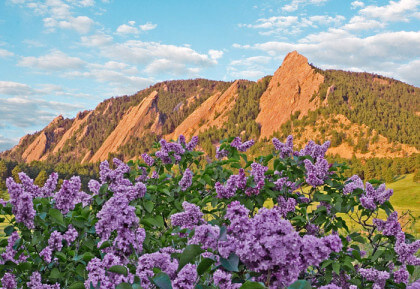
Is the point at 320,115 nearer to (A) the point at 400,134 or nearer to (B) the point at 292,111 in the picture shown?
(B) the point at 292,111

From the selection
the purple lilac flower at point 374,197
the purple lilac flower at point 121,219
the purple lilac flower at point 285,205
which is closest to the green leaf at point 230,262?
the purple lilac flower at point 121,219

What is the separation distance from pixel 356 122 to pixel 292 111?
30240 millimetres

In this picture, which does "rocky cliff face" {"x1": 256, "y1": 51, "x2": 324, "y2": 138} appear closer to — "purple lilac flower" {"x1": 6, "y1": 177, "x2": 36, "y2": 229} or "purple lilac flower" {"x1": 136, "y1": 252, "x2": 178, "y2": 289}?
"purple lilac flower" {"x1": 6, "y1": 177, "x2": 36, "y2": 229}

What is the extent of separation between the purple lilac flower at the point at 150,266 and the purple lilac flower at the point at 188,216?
2.74 ft

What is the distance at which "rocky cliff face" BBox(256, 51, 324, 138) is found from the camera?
158 meters

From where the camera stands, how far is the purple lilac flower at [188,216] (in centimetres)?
318

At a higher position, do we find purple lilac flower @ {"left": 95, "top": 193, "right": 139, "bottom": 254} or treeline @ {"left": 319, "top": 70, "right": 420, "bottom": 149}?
treeline @ {"left": 319, "top": 70, "right": 420, "bottom": 149}

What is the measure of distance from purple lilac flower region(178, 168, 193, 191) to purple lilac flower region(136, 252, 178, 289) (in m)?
2.67

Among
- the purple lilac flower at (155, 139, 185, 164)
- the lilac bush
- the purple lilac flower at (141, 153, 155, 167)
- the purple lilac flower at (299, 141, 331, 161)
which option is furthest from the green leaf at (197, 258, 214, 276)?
the purple lilac flower at (141, 153, 155, 167)

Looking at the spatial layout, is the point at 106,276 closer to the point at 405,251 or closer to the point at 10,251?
the point at 10,251

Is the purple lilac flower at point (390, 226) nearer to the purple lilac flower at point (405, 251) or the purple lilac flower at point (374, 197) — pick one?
the purple lilac flower at point (405, 251)

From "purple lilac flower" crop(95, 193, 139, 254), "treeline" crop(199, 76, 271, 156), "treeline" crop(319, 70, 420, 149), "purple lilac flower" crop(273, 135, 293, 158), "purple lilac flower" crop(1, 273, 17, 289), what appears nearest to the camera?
"purple lilac flower" crop(95, 193, 139, 254)

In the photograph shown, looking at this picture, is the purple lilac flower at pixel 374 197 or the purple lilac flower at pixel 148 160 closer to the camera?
the purple lilac flower at pixel 374 197

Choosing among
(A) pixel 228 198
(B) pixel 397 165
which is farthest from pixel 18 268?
(B) pixel 397 165
